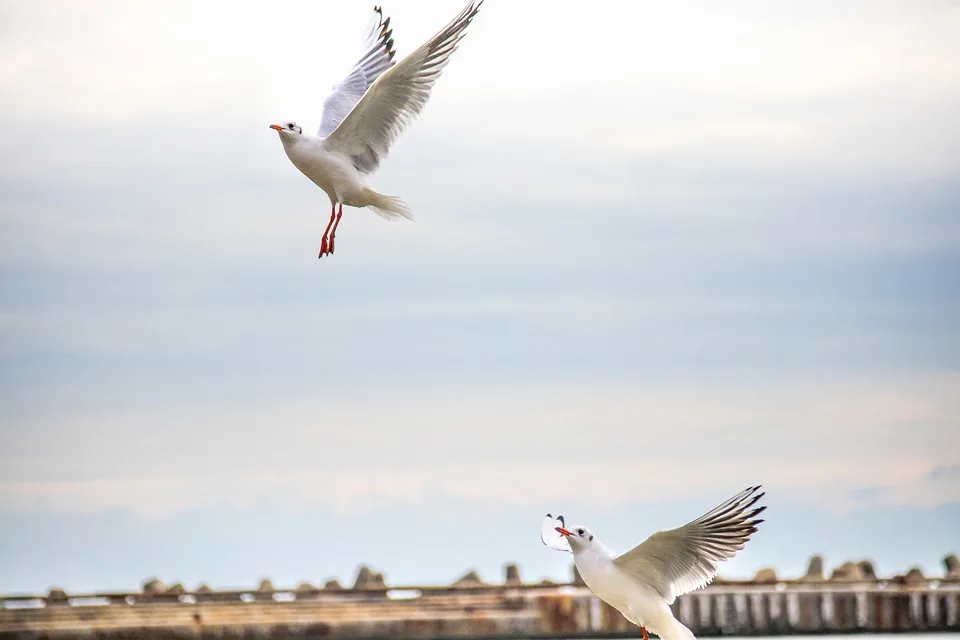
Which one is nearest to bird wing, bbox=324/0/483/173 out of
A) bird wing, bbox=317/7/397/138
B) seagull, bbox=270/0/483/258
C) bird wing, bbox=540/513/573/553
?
seagull, bbox=270/0/483/258

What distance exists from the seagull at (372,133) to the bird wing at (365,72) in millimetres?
802

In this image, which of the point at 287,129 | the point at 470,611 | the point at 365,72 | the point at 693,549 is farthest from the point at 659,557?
the point at 470,611

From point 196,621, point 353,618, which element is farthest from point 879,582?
point 196,621

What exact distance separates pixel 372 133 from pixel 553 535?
13.6ft

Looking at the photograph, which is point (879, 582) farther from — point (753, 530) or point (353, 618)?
point (753, 530)

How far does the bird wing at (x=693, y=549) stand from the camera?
1329cm

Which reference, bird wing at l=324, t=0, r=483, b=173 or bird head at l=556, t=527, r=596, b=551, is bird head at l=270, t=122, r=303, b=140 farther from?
bird head at l=556, t=527, r=596, b=551

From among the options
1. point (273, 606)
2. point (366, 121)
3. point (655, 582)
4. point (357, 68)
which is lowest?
point (655, 582)

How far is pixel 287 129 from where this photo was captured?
15219 mm

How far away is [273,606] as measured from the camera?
22.2m

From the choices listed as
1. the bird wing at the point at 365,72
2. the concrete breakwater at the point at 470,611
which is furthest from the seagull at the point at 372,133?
the concrete breakwater at the point at 470,611

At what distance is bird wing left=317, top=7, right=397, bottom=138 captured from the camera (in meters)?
16.8

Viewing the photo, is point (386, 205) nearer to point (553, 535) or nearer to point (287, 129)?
point (287, 129)

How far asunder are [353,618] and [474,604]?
1.58 metres
